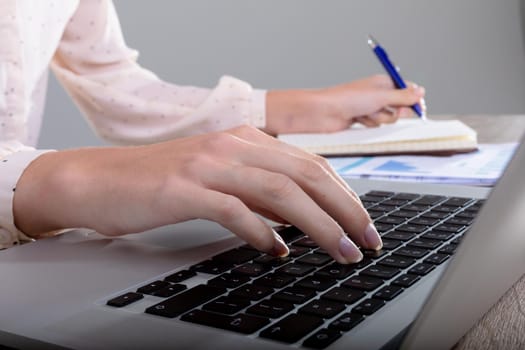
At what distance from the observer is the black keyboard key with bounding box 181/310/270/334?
0.36 meters

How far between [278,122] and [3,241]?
0.58m

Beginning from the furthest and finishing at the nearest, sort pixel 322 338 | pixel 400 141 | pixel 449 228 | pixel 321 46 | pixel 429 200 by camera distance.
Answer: pixel 321 46 < pixel 400 141 < pixel 429 200 < pixel 449 228 < pixel 322 338

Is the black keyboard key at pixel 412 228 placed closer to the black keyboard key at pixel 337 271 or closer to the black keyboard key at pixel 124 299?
the black keyboard key at pixel 337 271

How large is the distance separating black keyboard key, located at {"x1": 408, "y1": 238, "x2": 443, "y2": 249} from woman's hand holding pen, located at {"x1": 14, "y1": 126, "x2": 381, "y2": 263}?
29 mm

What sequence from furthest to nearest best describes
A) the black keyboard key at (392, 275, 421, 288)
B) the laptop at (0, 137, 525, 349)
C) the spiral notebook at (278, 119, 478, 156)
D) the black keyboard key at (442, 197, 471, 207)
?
the spiral notebook at (278, 119, 478, 156), the black keyboard key at (442, 197, 471, 207), the black keyboard key at (392, 275, 421, 288), the laptop at (0, 137, 525, 349)

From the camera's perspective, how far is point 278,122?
3.75 feet

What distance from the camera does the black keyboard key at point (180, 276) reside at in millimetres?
451

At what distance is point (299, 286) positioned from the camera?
0.43 meters

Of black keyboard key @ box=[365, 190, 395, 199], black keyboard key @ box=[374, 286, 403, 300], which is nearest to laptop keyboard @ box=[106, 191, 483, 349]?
black keyboard key @ box=[374, 286, 403, 300]

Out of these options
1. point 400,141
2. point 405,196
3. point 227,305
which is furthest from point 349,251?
point 400,141

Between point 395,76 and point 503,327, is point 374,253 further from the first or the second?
point 395,76

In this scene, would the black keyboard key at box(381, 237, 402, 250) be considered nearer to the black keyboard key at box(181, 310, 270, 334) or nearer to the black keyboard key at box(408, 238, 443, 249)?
the black keyboard key at box(408, 238, 443, 249)

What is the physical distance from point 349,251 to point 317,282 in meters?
0.05

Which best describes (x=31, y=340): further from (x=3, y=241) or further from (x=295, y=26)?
(x=295, y=26)
